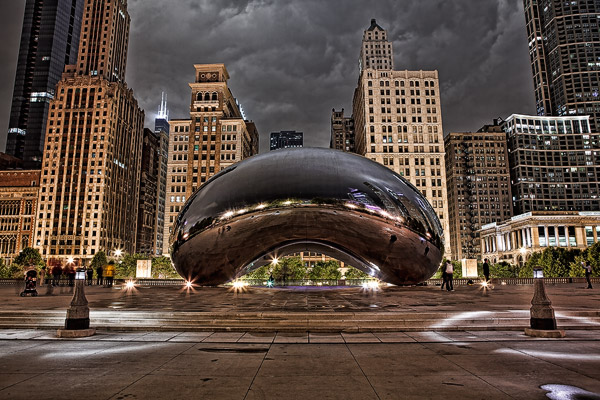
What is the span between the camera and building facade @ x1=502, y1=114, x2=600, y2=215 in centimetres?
15662

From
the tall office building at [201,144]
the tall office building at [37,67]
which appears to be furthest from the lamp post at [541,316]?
the tall office building at [37,67]

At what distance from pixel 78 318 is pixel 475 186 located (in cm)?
16318

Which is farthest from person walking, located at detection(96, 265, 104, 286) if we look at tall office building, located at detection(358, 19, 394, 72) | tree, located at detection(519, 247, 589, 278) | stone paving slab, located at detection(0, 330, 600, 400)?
tall office building, located at detection(358, 19, 394, 72)

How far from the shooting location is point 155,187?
172 meters

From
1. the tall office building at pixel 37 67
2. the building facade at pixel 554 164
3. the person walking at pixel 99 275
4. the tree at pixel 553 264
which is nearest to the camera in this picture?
the person walking at pixel 99 275

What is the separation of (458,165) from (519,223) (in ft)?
165

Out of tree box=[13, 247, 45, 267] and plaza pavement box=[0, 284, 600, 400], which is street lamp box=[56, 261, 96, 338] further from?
tree box=[13, 247, 45, 267]

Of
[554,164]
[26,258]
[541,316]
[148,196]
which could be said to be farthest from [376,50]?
[541,316]

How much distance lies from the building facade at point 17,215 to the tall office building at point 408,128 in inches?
4098

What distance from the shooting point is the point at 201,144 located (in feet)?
367

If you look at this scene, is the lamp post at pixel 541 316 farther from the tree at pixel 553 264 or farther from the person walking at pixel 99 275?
the tree at pixel 553 264

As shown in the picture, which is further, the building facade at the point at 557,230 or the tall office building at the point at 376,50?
the tall office building at the point at 376,50

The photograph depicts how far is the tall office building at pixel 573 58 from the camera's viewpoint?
570ft

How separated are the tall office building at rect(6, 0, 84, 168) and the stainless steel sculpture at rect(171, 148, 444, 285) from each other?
7232 inches
